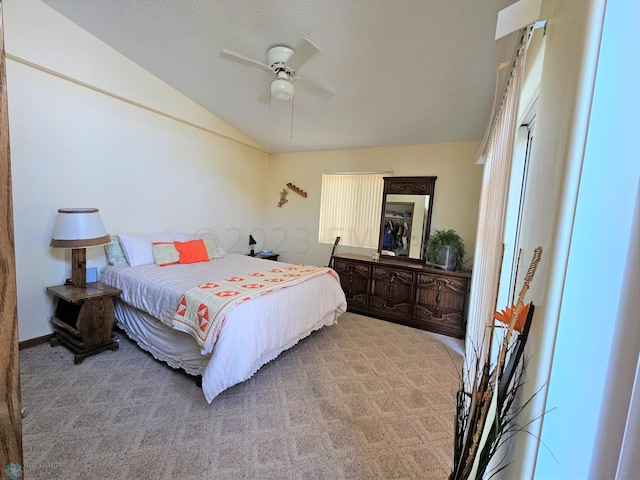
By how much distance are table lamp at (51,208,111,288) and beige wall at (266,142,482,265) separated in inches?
110

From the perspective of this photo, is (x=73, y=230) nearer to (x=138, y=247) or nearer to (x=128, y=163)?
(x=138, y=247)

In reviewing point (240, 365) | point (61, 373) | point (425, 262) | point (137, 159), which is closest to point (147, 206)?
point (137, 159)

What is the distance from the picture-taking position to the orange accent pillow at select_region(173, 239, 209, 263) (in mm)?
3300

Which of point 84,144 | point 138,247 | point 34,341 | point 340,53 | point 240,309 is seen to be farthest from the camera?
point 138,247

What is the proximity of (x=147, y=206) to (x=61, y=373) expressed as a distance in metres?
1.98

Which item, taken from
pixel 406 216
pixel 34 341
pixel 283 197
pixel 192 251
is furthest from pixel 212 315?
pixel 283 197

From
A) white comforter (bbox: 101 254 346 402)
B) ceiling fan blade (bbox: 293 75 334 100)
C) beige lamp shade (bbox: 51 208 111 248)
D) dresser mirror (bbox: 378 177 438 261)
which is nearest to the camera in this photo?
white comforter (bbox: 101 254 346 402)

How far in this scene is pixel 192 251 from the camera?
339cm

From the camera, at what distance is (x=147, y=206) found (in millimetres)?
3420

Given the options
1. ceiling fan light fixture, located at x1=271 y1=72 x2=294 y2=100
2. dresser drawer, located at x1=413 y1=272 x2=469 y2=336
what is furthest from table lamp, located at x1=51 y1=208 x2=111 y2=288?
dresser drawer, located at x1=413 y1=272 x2=469 y2=336

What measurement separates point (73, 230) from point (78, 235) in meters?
0.06

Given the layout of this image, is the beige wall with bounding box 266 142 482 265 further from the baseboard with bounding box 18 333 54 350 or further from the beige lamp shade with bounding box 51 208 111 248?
the baseboard with bounding box 18 333 54 350

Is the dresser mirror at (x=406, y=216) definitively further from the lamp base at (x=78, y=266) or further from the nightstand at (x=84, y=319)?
the lamp base at (x=78, y=266)

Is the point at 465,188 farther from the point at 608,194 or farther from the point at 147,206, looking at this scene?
the point at 147,206
